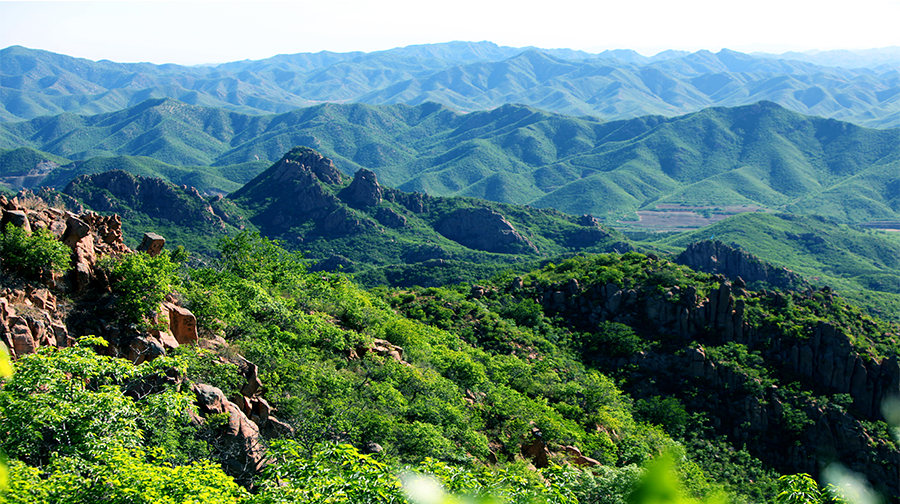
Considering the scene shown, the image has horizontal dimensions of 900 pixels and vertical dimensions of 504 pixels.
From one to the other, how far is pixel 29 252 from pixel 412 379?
884 inches

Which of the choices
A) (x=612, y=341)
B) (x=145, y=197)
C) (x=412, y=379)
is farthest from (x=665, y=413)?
(x=145, y=197)

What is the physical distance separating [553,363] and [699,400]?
49.7ft

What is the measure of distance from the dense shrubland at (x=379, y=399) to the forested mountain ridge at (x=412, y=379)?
0.15m

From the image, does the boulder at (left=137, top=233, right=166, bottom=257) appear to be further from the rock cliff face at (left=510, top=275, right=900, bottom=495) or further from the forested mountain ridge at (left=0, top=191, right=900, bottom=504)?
the rock cliff face at (left=510, top=275, right=900, bottom=495)

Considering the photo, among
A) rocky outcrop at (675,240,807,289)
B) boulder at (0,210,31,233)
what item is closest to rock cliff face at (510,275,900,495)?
boulder at (0,210,31,233)

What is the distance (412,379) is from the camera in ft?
129

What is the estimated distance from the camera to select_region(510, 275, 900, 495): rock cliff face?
5600 cm

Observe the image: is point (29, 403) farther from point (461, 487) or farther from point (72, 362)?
point (461, 487)

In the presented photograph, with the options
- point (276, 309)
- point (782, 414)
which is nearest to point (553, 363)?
point (782, 414)

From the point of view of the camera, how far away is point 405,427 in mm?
32188

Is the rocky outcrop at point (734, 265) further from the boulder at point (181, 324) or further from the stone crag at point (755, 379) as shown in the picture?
the boulder at point (181, 324)

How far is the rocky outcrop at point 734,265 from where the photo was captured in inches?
6132

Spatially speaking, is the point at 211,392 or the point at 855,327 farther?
the point at 855,327

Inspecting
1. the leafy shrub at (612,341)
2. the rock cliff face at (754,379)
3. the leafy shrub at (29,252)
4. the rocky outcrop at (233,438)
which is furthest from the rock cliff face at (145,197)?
the rocky outcrop at (233,438)
